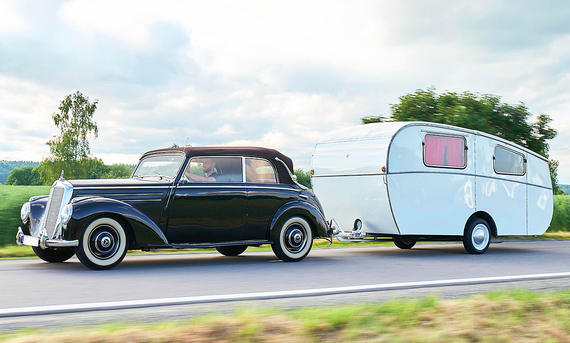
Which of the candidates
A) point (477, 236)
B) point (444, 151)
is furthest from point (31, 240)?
point (477, 236)

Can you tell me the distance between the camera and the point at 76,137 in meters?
57.0

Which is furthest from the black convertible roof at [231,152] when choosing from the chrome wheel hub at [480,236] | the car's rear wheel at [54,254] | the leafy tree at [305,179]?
the chrome wheel hub at [480,236]

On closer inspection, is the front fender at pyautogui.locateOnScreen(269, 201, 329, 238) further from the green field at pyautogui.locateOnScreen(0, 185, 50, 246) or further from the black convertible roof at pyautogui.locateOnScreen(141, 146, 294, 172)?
the green field at pyautogui.locateOnScreen(0, 185, 50, 246)

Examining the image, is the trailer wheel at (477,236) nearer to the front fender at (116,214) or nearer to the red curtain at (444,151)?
the red curtain at (444,151)

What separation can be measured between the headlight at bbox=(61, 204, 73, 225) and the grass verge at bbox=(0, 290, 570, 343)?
391cm

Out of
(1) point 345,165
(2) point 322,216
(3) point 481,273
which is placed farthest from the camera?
(1) point 345,165

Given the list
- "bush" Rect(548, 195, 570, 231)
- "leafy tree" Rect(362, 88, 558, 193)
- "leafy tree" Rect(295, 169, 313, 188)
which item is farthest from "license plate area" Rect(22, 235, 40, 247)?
"bush" Rect(548, 195, 570, 231)

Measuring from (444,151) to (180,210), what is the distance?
19.8 ft

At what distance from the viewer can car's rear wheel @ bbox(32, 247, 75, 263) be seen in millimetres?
10320

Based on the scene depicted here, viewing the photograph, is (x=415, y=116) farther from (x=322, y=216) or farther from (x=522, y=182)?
(x=322, y=216)

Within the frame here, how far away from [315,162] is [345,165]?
3.20 feet

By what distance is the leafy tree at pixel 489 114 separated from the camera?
2154 cm

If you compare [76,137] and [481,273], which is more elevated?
[76,137]

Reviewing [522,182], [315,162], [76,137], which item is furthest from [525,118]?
[76,137]
